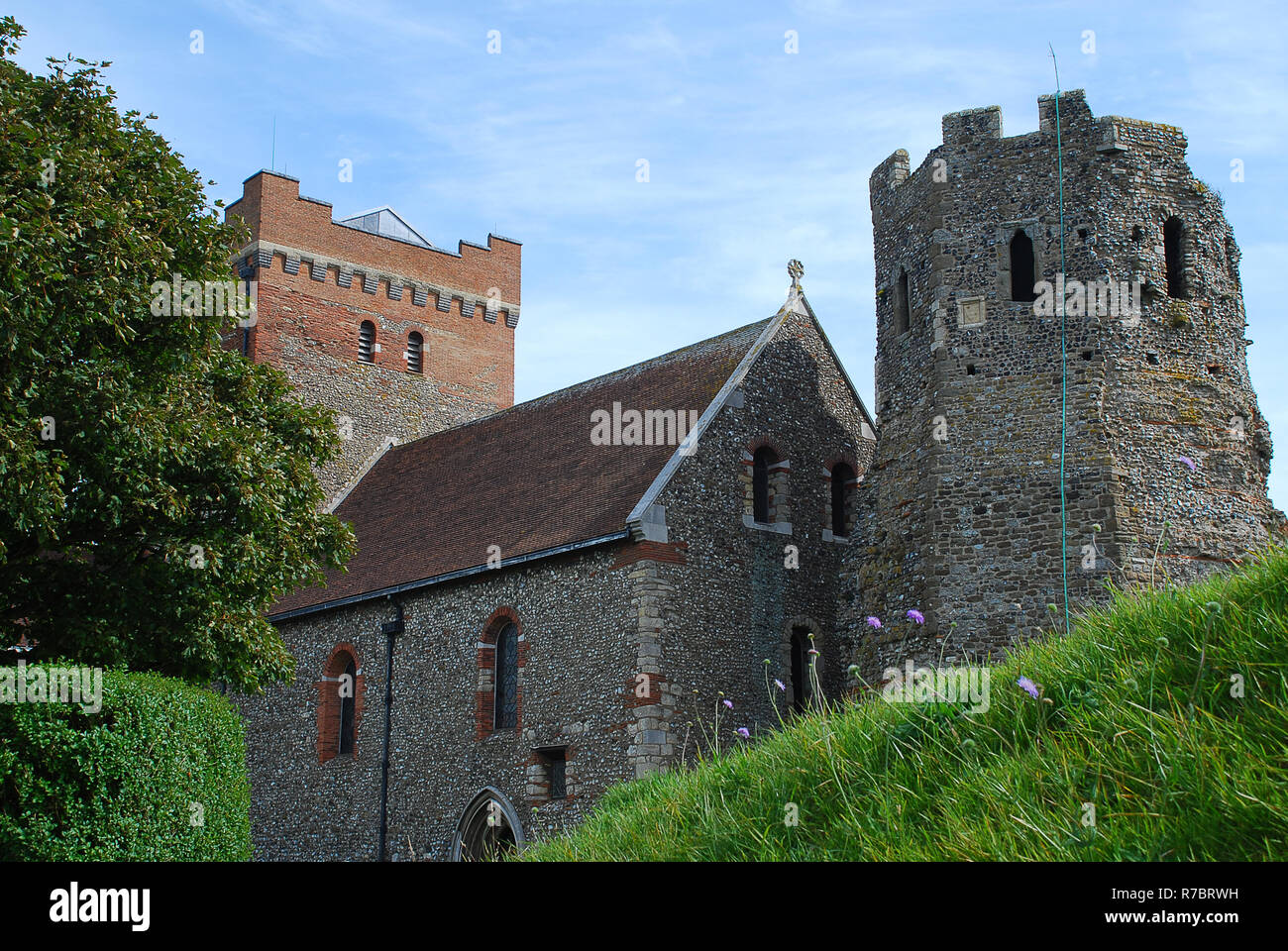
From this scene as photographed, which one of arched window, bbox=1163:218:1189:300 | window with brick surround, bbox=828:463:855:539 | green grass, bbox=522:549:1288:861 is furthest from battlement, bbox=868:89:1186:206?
green grass, bbox=522:549:1288:861

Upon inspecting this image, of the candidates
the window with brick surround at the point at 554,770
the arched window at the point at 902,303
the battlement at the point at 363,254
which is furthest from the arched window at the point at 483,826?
the battlement at the point at 363,254

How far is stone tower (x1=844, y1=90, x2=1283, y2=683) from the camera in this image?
16.6 meters

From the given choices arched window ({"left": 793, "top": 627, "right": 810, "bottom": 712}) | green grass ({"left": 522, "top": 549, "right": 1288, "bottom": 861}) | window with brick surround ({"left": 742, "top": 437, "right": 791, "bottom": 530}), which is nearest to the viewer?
green grass ({"left": 522, "top": 549, "right": 1288, "bottom": 861})

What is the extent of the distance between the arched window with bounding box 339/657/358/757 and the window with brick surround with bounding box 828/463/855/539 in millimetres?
9436

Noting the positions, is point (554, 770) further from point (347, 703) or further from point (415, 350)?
point (415, 350)

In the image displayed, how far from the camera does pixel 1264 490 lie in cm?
1784

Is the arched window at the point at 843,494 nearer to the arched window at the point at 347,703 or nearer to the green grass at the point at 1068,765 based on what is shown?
the arched window at the point at 347,703

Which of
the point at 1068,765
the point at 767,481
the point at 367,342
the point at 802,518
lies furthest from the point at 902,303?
the point at 367,342

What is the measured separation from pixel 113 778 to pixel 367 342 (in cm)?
2089

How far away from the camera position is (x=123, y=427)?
1284cm

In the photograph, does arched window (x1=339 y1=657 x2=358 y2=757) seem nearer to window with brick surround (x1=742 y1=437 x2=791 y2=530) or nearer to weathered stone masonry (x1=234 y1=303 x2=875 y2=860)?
weathered stone masonry (x1=234 y1=303 x2=875 y2=860)

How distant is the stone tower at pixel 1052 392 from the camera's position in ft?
54.5
